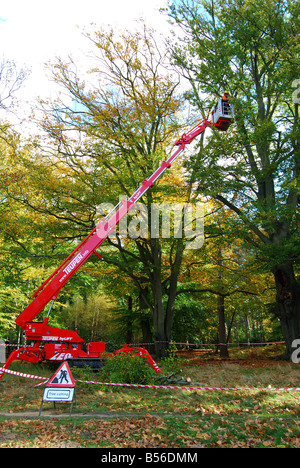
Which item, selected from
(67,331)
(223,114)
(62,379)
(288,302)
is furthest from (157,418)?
(223,114)

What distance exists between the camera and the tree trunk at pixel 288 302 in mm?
14570

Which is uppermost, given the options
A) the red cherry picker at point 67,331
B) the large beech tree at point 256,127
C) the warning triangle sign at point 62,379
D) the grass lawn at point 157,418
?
the large beech tree at point 256,127

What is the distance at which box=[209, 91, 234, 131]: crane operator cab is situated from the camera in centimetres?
1322

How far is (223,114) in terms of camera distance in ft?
43.3

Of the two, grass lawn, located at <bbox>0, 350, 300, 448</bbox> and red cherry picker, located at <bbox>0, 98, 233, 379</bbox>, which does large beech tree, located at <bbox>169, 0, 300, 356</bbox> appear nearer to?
red cherry picker, located at <bbox>0, 98, 233, 379</bbox>

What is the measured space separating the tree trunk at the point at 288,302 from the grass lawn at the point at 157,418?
4453mm

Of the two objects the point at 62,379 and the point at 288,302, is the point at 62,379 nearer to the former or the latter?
the point at 62,379

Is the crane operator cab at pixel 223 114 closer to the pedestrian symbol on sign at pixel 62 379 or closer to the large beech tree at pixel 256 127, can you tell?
the large beech tree at pixel 256 127

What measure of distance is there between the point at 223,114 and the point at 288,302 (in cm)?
844

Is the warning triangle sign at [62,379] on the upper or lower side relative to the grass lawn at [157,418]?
upper

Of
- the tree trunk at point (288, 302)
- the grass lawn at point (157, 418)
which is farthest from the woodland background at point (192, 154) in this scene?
the grass lawn at point (157, 418)

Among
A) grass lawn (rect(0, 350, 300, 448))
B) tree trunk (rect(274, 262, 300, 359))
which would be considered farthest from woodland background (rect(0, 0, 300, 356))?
grass lawn (rect(0, 350, 300, 448))
